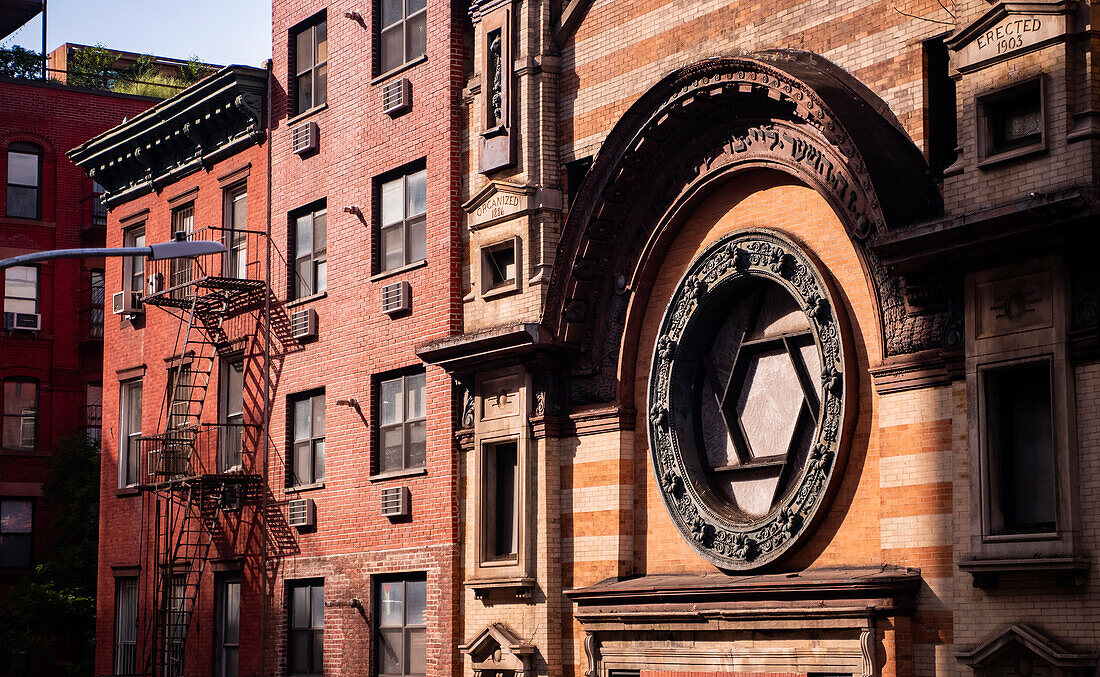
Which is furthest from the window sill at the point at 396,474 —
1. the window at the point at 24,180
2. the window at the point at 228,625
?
the window at the point at 24,180

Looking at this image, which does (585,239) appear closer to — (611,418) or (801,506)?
(611,418)

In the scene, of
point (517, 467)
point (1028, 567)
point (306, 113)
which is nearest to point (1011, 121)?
point (1028, 567)

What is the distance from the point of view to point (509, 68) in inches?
920

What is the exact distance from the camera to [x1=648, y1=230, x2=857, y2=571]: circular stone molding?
18.3 meters

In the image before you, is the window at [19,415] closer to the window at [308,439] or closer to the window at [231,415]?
the window at [231,415]

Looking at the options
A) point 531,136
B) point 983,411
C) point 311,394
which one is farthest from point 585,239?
point 311,394

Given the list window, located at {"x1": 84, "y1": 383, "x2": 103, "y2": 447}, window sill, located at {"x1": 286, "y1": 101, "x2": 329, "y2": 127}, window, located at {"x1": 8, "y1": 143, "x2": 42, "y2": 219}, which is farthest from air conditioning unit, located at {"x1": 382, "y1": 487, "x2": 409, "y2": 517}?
window, located at {"x1": 8, "y1": 143, "x2": 42, "y2": 219}

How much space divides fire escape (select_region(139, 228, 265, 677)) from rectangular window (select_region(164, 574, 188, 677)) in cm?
2

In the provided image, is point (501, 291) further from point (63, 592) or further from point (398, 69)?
point (63, 592)

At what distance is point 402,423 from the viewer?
26.1 metres

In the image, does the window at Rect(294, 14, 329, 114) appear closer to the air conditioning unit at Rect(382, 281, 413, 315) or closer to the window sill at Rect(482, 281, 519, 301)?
the air conditioning unit at Rect(382, 281, 413, 315)

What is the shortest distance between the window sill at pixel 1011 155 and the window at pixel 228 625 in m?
19.1

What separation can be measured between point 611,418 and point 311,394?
30.5 feet

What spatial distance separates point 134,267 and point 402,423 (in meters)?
12.9
